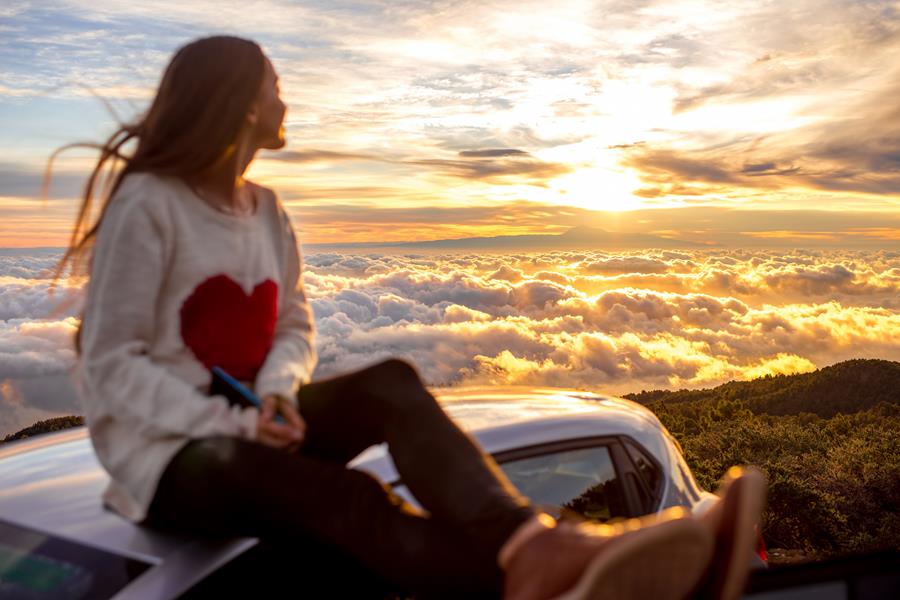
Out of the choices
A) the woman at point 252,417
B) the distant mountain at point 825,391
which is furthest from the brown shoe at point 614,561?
the distant mountain at point 825,391

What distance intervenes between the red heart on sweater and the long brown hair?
0.30 meters

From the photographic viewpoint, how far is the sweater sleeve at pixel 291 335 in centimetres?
235

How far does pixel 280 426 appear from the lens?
2.17 meters

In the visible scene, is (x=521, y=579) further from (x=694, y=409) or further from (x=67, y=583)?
(x=694, y=409)

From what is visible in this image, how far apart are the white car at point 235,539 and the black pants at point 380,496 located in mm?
113

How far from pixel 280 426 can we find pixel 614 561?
92 cm

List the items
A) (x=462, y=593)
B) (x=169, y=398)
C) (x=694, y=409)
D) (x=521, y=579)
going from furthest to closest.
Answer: (x=694, y=409)
(x=169, y=398)
(x=462, y=593)
(x=521, y=579)

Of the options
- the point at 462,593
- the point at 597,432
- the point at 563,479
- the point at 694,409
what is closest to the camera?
the point at 462,593

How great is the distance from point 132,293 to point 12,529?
0.62 meters

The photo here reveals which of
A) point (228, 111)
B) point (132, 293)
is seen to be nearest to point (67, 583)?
point (132, 293)

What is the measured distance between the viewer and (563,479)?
2.71 meters

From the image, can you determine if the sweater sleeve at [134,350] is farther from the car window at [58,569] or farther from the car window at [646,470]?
the car window at [646,470]

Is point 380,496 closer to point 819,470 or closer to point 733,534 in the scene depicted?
point 733,534

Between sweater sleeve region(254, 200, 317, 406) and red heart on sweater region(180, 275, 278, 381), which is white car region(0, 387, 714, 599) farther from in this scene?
red heart on sweater region(180, 275, 278, 381)
